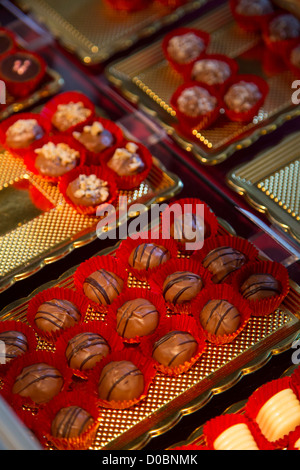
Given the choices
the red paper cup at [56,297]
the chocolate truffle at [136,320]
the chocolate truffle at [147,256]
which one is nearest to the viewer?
the chocolate truffle at [136,320]

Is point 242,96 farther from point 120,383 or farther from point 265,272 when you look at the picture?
point 120,383

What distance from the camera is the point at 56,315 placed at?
2.70 m

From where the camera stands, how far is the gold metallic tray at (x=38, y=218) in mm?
3070

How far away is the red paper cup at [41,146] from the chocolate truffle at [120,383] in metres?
1.21

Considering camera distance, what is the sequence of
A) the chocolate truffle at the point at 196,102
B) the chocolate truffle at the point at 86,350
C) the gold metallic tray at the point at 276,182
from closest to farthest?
the chocolate truffle at the point at 86,350 → the gold metallic tray at the point at 276,182 → the chocolate truffle at the point at 196,102

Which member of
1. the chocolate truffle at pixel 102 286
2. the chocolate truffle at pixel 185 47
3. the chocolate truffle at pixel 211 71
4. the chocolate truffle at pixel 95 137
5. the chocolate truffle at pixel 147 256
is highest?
the chocolate truffle at pixel 185 47

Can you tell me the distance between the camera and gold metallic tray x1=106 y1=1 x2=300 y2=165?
3.52m

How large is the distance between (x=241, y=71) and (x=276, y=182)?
2.89 feet

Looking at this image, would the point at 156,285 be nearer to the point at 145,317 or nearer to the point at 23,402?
the point at 145,317

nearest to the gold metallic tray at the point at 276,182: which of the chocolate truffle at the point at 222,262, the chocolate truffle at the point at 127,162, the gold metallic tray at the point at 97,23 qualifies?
the chocolate truffle at the point at 222,262

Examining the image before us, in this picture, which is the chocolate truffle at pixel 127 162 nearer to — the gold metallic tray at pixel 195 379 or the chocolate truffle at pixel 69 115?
the chocolate truffle at pixel 69 115

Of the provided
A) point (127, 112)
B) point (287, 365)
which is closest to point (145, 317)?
point (287, 365)

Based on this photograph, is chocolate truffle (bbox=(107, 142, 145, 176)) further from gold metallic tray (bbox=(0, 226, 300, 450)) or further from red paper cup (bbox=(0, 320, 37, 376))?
red paper cup (bbox=(0, 320, 37, 376))

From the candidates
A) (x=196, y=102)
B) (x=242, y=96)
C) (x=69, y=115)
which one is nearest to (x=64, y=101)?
(x=69, y=115)
